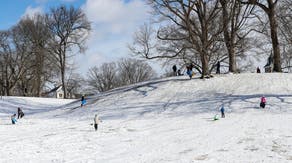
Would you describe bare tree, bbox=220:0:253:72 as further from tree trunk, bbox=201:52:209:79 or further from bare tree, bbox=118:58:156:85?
bare tree, bbox=118:58:156:85

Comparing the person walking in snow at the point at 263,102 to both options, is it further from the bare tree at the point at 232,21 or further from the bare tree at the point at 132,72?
the bare tree at the point at 132,72

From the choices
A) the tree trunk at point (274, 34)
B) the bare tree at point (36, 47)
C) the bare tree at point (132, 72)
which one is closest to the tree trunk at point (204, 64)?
the tree trunk at point (274, 34)

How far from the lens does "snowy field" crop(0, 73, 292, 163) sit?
14.0 metres

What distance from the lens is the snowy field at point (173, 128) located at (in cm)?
1397

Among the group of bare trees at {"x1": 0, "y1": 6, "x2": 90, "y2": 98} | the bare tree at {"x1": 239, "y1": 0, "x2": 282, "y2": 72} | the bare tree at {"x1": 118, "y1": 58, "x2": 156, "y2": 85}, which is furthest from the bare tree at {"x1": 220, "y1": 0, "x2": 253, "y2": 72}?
the bare tree at {"x1": 118, "y1": 58, "x2": 156, "y2": 85}

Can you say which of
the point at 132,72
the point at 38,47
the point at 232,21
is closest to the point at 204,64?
the point at 232,21

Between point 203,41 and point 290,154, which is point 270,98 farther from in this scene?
point 290,154

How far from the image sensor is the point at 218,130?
17969 mm

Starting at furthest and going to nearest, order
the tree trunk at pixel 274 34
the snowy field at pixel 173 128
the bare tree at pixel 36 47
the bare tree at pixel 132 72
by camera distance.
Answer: the bare tree at pixel 132 72 → the bare tree at pixel 36 47 → the tree trunk at pixel 274 34 → the snowy field at pixel 173 128

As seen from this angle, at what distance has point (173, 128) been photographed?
19.9 meters

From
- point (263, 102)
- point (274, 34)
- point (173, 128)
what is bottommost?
point (173, 128)

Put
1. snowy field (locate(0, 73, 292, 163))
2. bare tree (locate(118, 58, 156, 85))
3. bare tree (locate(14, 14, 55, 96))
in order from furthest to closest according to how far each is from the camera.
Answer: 1. bare tree (locate(118, 58, 156, 85))
2. bare tree (locate(14, 14, 55, 96))
3. snowy field (locate(0, 73, 292, 163))

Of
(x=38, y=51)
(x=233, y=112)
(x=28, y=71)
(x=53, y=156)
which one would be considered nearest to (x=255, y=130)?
(x=233, y=112)

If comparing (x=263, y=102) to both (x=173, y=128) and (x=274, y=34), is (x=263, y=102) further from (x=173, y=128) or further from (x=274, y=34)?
(x=274, y=34)
